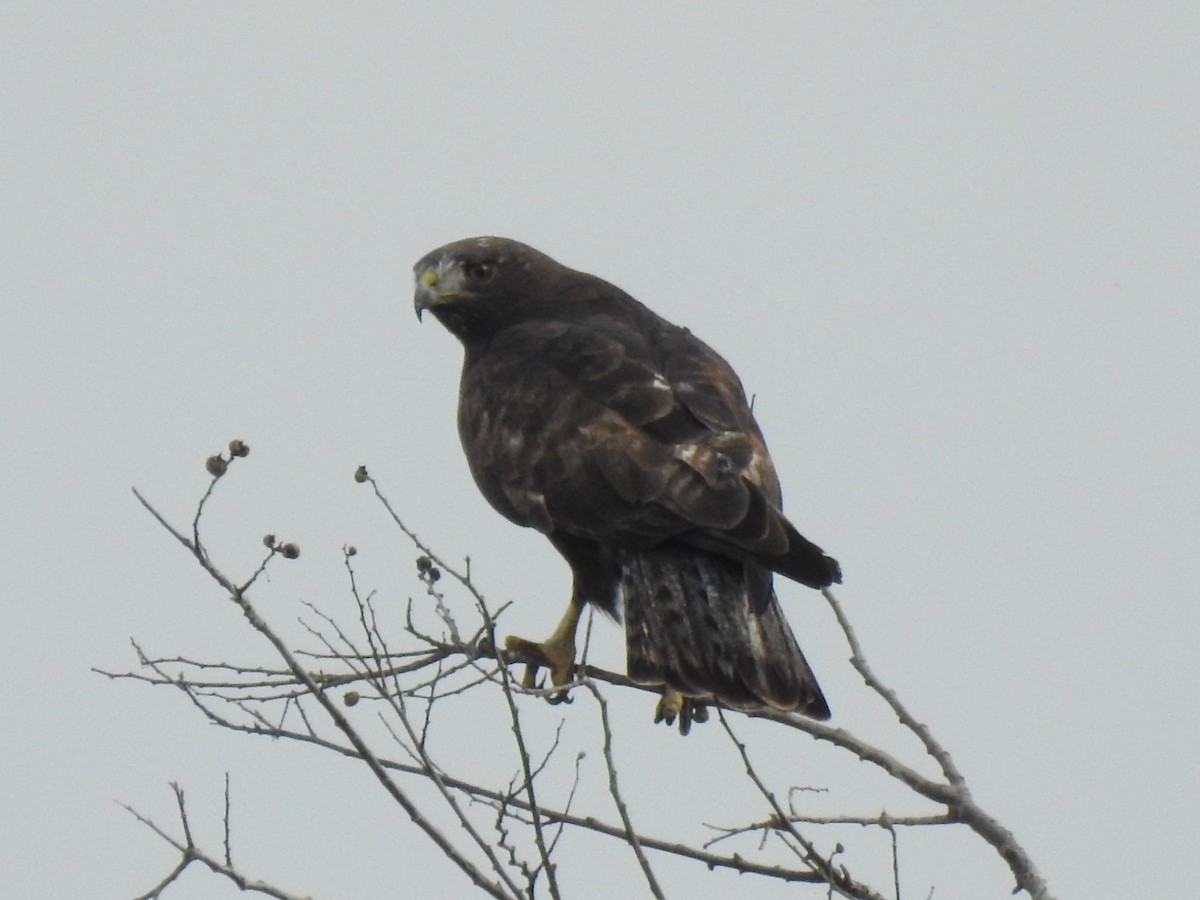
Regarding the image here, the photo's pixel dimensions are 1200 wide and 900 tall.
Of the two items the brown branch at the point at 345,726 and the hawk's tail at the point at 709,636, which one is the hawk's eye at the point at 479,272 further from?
the brown branch at the point at 345,726

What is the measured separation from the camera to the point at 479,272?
27.1ft

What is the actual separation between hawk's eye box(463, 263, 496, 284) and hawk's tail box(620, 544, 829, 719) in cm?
225

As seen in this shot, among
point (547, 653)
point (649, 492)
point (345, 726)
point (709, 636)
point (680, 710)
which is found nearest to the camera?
point (345, 726)

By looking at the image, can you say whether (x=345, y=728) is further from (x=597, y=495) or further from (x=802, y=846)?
(x=597, y=495)

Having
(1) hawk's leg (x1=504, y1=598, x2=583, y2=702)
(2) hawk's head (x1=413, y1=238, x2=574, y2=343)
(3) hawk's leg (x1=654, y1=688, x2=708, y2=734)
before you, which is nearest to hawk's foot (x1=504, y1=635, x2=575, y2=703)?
(1) hawk's leg (x1=504, y1=598, x2=583, y2=702)

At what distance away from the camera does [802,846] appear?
15.8 feet

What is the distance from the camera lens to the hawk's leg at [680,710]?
6.45m

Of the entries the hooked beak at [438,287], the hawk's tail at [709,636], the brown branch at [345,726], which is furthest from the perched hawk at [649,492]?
the brown branch at [345,726]

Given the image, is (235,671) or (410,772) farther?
(235,671)

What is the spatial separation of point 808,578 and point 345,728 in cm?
194

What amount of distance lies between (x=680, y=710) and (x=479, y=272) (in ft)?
8.61

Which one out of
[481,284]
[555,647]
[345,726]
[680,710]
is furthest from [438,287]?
[345,726]

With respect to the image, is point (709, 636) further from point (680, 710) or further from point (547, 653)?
point (547, 653)

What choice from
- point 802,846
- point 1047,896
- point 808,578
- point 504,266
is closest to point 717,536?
point 808,578
